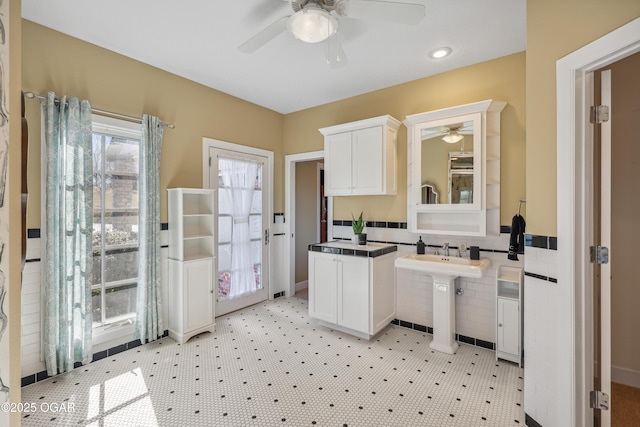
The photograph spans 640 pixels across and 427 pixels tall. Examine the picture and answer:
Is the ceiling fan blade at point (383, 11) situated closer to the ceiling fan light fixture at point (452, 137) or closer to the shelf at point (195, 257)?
the ceiling fan light fixture at point (452, 137)

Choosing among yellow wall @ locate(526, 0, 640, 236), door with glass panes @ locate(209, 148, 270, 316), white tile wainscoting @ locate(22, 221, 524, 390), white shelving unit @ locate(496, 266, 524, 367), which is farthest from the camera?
door with glass panes @ locate(209, 148, 270, 316)

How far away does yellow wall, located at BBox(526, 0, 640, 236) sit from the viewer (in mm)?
1507

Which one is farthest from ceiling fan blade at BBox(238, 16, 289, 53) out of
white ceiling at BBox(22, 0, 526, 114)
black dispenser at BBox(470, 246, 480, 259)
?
black dispenser at BBox(470, 246, 480, 259)

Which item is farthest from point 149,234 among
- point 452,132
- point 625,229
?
point 625,229

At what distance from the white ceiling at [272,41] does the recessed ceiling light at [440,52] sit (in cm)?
7

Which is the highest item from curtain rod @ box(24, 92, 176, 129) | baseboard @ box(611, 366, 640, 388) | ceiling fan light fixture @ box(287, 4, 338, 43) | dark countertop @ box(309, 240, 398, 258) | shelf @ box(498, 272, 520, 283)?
ceiling fan light fixture @ box(287, 4, 338, 43)

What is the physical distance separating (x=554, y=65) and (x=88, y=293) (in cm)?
359

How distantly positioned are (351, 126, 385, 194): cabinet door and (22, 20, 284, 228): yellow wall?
4.67 feet

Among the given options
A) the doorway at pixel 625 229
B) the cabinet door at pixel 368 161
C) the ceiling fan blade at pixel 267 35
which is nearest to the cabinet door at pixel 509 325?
the doorway at pixel 625 229

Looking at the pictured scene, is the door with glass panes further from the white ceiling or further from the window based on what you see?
the white ceiling

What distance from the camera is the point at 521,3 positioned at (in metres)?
2.01

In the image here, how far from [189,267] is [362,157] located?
7.05 ft

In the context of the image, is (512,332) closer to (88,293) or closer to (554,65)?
(554,65)

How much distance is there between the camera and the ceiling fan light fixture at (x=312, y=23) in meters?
1.64
